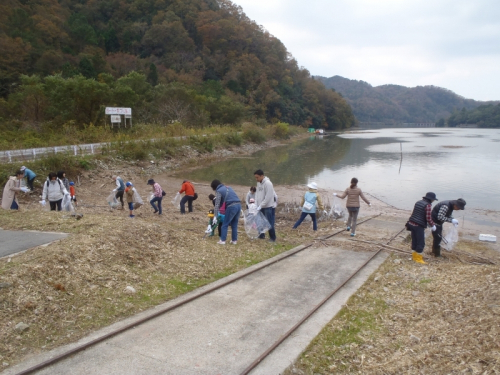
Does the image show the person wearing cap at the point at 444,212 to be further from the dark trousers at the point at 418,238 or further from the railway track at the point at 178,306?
the railway track at the point at 178,306

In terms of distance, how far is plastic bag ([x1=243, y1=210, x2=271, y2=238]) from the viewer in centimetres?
913

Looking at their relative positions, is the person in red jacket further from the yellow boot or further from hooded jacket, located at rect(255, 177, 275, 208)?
the yellow boot

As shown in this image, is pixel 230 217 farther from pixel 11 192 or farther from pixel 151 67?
pixel 151 67

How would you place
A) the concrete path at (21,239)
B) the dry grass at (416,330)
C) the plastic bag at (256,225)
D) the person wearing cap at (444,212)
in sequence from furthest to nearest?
the plastic bag at (256,225) < the person wearing cap at (444,212) < the concrete path at (21,239) < the dry grass at (416,330)

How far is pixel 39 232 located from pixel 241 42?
325ft

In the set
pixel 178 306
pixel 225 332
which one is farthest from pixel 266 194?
pixel 225 332

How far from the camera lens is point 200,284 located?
→ 21.2 ft

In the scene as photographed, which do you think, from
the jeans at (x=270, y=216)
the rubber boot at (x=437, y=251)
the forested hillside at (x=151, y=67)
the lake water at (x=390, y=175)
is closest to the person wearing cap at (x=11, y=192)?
the jeans at (x=270, y=216)

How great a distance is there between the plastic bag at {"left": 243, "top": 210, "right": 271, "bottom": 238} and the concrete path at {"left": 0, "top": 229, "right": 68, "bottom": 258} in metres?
4.00

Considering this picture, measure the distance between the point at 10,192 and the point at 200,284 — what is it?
24.1 ft

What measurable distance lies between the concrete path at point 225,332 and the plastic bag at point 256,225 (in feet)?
6.55

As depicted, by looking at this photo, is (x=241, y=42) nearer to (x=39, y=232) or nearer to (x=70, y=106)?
(x=70, y=106)

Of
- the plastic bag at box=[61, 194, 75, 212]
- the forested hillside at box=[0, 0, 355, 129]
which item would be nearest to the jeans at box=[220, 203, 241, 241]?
the plastic bag at box=[61, 194, 75, 212]

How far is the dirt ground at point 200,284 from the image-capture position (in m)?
4.30
